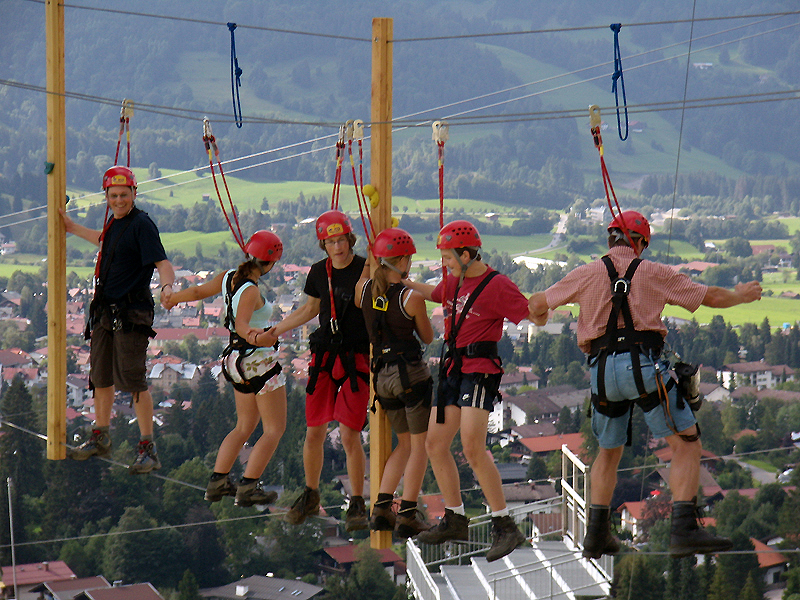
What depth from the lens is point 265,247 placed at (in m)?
5.82

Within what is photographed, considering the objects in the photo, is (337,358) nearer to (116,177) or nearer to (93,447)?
(116,177)

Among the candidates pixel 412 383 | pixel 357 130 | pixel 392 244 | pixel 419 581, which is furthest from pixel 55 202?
pixel 419 581

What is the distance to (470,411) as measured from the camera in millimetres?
5242

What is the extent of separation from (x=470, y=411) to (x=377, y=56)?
2410 mm

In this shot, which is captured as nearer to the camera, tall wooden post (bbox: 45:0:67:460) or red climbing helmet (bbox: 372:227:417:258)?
red climbing helmet (bbox: 372:227:417:258)

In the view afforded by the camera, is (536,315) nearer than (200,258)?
Yes

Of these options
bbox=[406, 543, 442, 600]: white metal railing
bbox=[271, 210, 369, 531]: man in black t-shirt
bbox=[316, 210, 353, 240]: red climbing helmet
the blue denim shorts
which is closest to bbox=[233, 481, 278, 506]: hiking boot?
bbox=[271, 210, 369, 531]: man in black t-shirt

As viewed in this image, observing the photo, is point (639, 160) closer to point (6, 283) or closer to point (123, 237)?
point (6, 283)

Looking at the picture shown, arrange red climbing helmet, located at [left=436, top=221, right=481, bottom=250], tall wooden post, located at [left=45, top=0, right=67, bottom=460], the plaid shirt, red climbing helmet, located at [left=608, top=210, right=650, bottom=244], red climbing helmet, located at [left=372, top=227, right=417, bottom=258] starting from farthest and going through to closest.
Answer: tall wooden post, located at [left=45, top=0, right=67, bottom=460], red climbing helmet, located at [left=372, top=227, right=417, bottom=258], red climbing helmet, located at [left=436, top=221, right=481, bottom=250], red climbing helmet, located at [left=608, top=210, right=650, bottom=244], the plaid shirt

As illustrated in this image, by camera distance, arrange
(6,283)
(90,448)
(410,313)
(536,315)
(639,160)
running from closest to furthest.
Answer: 1. (536,315)
2. (410,313)
3. (90,448)
4. (6,283)
5. (639,160)

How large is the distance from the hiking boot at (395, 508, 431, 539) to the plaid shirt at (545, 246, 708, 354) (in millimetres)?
1555

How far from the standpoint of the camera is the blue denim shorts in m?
4.95

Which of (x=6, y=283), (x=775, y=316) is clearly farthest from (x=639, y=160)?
(x=6, y=283)

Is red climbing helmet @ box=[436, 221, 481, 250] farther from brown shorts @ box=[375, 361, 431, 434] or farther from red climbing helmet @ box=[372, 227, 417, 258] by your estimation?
brown shorts @ box=[375, 361, 431, 434]
